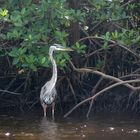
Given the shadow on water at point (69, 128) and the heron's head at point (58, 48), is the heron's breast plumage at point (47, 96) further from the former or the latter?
the heron's head at point (58, 48)

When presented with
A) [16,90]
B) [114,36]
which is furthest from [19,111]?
[114,36]

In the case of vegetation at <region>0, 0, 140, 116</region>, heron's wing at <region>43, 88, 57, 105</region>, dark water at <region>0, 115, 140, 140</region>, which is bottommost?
dark water at <region>0, 115, 140, 140</region>

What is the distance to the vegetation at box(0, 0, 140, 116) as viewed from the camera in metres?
10.6

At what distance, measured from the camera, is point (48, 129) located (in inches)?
405

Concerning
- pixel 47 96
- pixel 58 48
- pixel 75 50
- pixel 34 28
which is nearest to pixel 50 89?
pixel 47 96

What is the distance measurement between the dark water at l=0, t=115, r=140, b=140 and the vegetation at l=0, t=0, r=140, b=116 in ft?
2.08

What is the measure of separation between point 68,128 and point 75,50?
158 centimetres

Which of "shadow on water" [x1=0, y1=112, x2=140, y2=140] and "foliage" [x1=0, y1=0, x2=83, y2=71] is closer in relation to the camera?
"shadow on water" [x1=0, y1=112, x2=140, y2=140]

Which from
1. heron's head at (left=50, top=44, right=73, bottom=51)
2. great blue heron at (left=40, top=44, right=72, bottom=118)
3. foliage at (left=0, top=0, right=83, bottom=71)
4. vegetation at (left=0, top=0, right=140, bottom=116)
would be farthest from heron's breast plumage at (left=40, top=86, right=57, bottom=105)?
heron's head at (left=50, top=44, right=73, bottom=51)

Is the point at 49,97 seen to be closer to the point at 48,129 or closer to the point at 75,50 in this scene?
the point at 75,50

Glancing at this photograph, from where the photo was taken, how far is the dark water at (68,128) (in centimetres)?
961

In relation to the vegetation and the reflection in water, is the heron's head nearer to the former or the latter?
the vegetation

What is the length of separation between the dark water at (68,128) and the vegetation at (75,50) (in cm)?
63

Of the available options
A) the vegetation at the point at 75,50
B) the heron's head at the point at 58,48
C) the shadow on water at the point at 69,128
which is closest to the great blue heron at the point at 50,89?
the heron's head at the point at 58,48
